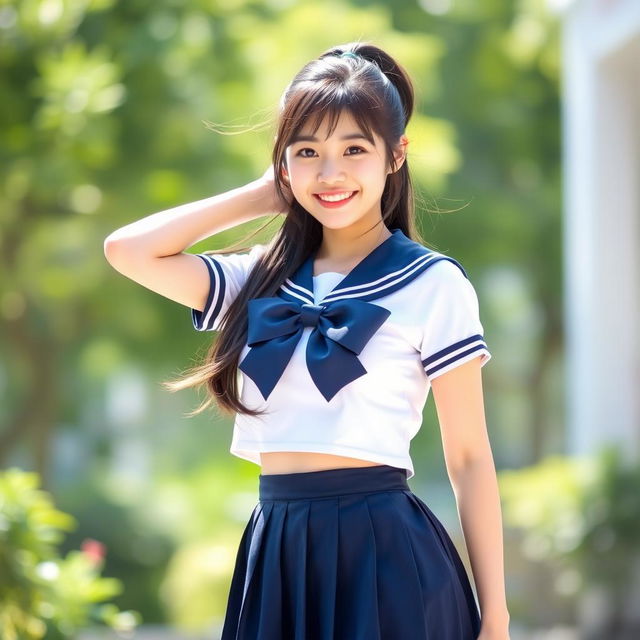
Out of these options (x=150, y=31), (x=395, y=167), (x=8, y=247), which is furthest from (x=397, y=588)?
(x=8, y=247)

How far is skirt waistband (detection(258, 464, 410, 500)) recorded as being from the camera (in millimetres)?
2246

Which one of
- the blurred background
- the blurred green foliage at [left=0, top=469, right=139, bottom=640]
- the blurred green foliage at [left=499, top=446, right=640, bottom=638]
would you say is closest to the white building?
the blurred background

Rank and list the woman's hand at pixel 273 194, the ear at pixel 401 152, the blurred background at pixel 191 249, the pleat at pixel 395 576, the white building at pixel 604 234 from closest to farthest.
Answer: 1. the pleat at pixel 395 576
2. the ear at pixel 401 152
3. the woman's hand at pixel 273 194
4. the blurred background at pixel 191 249
5. the white building at pixel 604 234

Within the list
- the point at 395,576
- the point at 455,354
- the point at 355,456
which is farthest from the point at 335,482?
the point at 455,354

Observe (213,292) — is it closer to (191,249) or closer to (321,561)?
(321,561)

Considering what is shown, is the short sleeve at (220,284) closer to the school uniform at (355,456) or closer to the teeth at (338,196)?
the school uniform at (355,456)

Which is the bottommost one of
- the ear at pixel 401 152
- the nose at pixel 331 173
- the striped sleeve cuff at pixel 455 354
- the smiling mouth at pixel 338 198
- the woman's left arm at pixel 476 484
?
the woman's left arm at pixel 476 484

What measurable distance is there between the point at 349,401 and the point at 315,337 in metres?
0.14

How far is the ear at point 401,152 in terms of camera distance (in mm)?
2404

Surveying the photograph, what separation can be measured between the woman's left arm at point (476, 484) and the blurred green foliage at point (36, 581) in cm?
201

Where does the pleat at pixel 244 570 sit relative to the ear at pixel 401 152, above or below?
below

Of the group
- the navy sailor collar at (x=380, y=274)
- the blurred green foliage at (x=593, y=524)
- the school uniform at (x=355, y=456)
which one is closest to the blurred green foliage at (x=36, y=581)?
the school uniform at (x=355, y=456)

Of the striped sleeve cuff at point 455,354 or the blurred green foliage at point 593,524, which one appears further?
the blurred green foliage at point 593,524

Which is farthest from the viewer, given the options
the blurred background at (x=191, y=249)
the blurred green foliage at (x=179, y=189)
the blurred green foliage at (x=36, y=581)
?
the blurred green foliage at (x=179, y=189)
